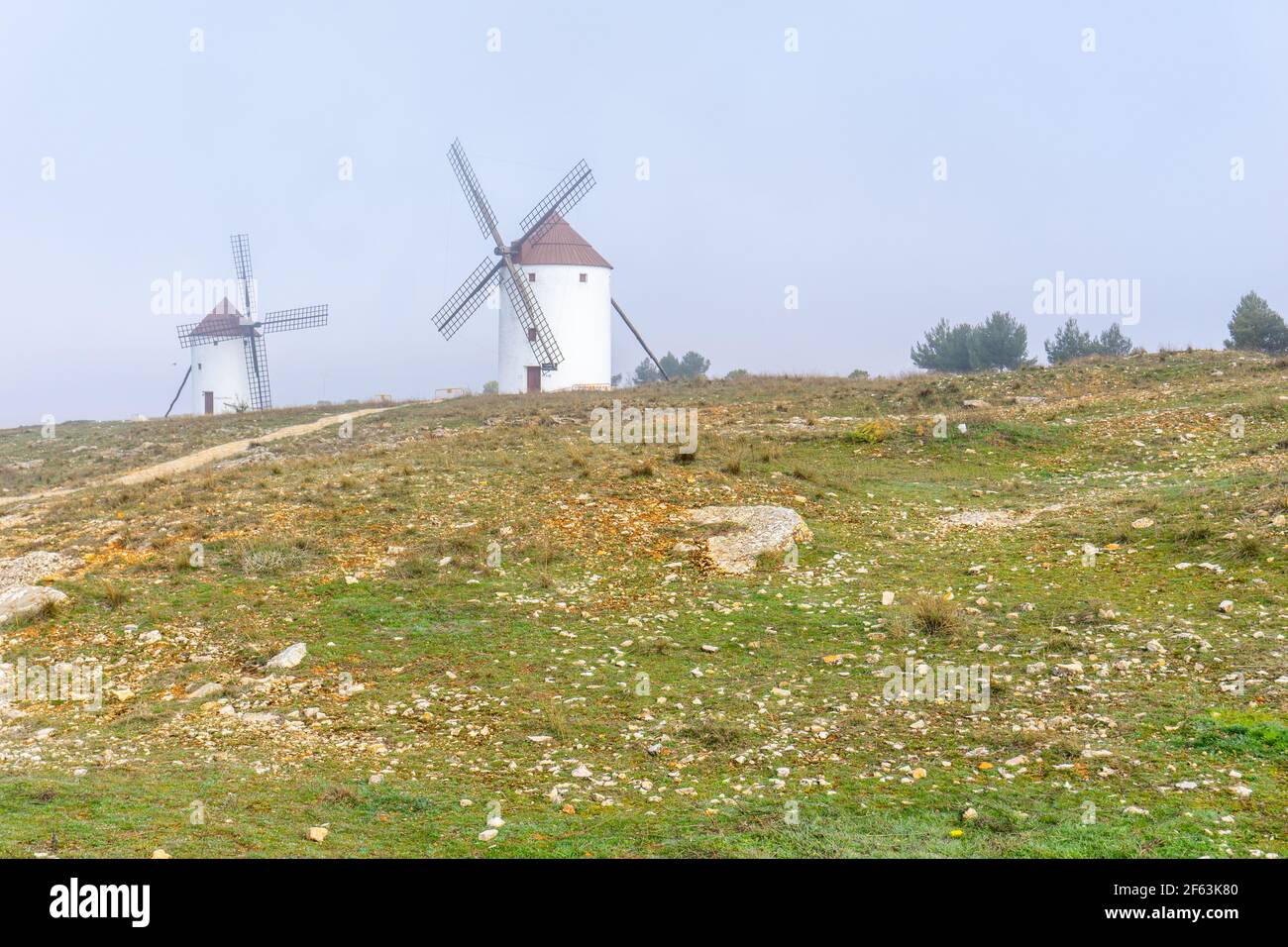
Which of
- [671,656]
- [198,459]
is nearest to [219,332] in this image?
[198,459]

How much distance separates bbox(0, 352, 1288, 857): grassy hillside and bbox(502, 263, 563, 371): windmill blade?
2885cm

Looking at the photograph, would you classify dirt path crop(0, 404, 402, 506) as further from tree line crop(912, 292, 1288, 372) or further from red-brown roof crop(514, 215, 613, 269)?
tree line crop(912, 292, 1288, 372)

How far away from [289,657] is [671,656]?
401 cm

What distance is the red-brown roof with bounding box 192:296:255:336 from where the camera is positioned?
57750 mm

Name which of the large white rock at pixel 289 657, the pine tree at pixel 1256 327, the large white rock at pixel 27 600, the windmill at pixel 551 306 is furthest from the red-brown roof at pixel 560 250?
the large white rock at pixel 289 657

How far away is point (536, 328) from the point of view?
49.5 metres

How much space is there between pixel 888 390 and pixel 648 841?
26.1 meters

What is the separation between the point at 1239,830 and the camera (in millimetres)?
6449

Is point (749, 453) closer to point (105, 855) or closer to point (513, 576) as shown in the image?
point (513, 576)

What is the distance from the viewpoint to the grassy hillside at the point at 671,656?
721 centimetres

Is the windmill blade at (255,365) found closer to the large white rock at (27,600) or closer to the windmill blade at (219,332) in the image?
the windmill blade at (219,332)

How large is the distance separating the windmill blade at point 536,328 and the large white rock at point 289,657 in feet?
127

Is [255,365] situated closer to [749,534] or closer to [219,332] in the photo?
[219,332]
